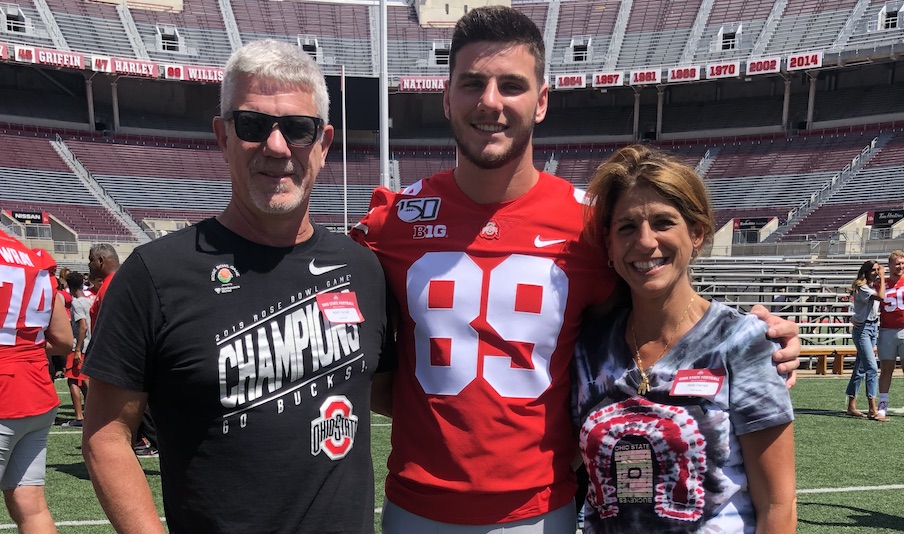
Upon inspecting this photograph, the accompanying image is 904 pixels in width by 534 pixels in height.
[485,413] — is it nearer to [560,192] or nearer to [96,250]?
[560,192]

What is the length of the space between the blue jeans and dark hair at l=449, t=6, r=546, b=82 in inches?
301

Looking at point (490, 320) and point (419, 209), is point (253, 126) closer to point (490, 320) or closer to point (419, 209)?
point (419, 209)

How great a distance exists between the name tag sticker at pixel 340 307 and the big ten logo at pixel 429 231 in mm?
372

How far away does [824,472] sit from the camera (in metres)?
→ 5.90

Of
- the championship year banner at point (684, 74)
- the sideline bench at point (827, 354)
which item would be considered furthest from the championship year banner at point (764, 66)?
the sideline bench at point (827, 354)

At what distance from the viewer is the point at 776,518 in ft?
5.60

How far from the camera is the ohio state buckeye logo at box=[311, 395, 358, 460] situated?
169 cm

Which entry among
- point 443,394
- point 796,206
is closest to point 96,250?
point 443,394

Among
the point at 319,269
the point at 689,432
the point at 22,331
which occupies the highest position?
the point at 319,269

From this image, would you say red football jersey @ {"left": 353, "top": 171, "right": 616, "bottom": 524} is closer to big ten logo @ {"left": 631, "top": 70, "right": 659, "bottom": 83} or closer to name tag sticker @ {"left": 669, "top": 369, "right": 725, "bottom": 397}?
name tag sticker @ {"left": 669, "top": 369, "right": 725, "bottom": 397}

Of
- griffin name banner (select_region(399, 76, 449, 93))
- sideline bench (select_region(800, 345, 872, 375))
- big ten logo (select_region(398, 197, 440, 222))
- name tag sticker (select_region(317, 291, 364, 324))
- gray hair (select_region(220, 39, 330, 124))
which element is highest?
griffin name banner (select_region(399, 76, 449, 93))

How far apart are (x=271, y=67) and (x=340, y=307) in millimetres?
597

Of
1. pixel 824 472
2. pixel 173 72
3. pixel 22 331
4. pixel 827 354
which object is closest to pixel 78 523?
pixel 22 331

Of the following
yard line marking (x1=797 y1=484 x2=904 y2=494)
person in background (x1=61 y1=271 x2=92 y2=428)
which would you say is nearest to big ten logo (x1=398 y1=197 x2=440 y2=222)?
yard line marking (x1=797 y1=484 x2=904 y2=494)
